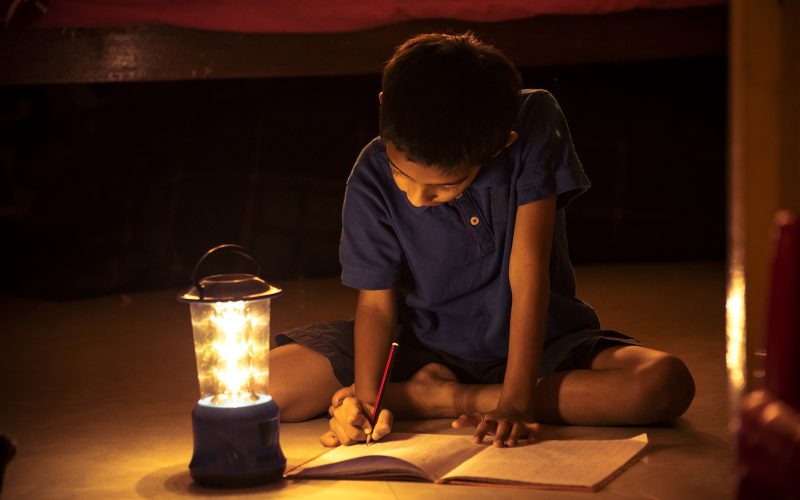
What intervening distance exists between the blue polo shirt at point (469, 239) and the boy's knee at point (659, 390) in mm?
160

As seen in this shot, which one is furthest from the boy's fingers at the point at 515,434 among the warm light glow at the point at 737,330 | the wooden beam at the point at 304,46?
the wooden beam at the point at 304,46

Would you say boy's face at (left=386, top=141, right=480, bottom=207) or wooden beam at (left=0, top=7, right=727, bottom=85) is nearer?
boy's face at (left=386, top=141, right=480, bottom=207)

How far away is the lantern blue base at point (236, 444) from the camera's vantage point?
126 cm

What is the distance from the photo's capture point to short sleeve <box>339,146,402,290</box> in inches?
61.2

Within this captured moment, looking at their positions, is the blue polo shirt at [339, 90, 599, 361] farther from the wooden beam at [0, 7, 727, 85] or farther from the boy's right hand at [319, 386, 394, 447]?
the wooden beam at [0, 7, 727, 85]

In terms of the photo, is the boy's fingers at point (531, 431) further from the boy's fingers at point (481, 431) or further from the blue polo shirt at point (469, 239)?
the blue polo shirt at point (469, 239)

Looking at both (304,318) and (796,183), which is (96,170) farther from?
(796,183)

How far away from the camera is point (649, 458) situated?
1.34 m

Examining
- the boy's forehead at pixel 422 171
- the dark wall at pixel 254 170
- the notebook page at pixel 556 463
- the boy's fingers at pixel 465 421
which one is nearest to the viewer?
the notebook page at pixel 556 463

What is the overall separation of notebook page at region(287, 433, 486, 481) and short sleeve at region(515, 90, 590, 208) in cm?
33

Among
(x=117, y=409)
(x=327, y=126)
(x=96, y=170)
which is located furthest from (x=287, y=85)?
(x=117, y=409)

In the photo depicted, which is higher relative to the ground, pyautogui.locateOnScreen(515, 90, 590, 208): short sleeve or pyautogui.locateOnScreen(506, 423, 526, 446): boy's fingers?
pyautogui.locateOnScreen(515, 90, 590, 208): short sleeve

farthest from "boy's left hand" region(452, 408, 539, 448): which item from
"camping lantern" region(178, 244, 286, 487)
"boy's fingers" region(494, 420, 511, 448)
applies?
"camping lantern" region(178, 244, 286, 487)

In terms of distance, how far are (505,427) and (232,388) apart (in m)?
0.32
